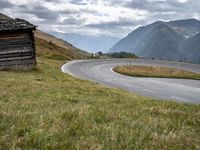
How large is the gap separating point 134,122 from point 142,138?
172 centimetres

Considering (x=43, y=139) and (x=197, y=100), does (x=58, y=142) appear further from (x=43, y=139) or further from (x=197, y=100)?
(x=197, y=100)

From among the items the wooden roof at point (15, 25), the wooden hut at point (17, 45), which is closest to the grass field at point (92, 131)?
the wooden roof at point (15, 25)

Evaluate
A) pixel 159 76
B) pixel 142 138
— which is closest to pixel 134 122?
pixel 142 138

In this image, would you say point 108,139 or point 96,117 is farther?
point 96,117

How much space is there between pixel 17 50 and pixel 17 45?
0.57 metres

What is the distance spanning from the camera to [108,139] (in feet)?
24.0

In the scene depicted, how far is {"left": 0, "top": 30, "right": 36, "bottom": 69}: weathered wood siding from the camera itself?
44.0 meters

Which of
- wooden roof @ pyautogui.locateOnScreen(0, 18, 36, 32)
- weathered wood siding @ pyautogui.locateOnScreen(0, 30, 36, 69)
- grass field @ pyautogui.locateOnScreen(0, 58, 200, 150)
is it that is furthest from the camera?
weathered wood siding @ pyautogui.locateOnScreen(0, 30, 36, 69)

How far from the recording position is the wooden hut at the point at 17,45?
144 ft

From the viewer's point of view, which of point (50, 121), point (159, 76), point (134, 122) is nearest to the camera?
point (50, 121)

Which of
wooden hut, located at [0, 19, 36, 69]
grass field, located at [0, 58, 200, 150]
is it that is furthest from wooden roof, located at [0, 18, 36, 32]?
grass field, located at [0, 58, 200, 150]

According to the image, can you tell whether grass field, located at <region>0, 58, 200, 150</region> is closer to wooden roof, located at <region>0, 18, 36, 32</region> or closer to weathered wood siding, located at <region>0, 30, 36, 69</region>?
wooden roof, located at <region>0, 18, 36, 32</region>

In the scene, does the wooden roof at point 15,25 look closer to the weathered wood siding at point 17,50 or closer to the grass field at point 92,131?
the weathered wood siding at point 17,50

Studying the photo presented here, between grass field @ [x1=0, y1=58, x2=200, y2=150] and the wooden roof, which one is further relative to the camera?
the wooden roof
